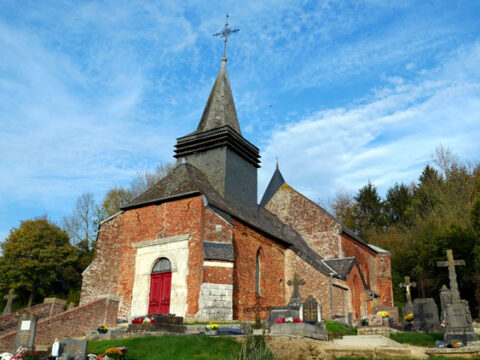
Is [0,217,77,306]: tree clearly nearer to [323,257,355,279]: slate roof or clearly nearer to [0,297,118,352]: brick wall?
[0,297,118,352]: brick wall

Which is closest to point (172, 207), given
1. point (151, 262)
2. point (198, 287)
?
point (151, 262)

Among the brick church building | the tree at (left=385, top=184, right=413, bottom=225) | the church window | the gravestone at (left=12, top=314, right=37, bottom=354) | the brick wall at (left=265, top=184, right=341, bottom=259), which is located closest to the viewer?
the gravestone at (left=12, top=314, right=37, bottom=354)

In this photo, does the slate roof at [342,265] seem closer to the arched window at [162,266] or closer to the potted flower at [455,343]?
the arched window at [162,266]

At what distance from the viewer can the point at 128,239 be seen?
20016mm

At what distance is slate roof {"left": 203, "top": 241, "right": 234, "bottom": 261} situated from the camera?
1717 centimetres

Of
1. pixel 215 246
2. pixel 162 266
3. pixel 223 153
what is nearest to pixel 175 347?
pixel 215 246

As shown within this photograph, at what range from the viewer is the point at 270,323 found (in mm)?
14477

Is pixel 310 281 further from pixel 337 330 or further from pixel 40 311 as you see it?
pixel 40 311

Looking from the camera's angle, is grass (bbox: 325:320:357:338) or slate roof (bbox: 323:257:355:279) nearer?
grass (bbox: 325:320:357:338)

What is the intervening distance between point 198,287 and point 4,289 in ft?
58.5

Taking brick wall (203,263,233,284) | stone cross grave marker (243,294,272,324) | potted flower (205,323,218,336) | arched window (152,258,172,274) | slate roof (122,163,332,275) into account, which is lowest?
potted flower (205,323,218,336)

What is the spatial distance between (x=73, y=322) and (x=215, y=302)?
4.89 meters

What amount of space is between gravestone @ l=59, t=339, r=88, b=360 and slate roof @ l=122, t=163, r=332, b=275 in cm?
909

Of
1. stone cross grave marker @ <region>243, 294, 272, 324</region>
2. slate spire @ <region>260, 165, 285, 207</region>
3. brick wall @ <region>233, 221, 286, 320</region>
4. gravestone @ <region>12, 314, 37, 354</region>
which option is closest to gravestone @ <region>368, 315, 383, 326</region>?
stone cross grave marker @ <region>243, 294, 272, 324</region>
